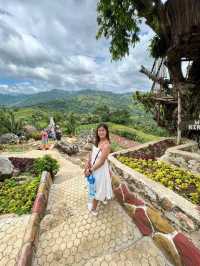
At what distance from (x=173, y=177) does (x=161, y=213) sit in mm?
1251

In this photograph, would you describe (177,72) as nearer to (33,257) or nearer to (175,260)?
(175,260)

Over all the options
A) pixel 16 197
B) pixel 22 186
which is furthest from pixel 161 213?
pixel 22 186

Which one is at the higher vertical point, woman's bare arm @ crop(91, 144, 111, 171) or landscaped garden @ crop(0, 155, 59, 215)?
woman's bare arm @ crop(91, 144, 111, 171)

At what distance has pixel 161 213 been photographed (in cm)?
325

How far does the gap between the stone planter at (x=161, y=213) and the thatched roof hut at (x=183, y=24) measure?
5573 mm

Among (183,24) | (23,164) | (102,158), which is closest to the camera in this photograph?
(102,158)

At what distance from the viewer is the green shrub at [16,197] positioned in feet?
15.0

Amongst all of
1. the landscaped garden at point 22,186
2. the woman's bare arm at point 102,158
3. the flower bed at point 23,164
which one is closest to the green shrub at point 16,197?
the landscaped garden at point 22,186

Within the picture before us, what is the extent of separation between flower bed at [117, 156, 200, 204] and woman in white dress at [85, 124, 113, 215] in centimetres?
112

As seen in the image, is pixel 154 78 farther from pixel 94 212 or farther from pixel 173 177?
pixel 94 212

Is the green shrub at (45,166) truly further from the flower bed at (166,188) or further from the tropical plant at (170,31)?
the tropical plant at (170,31)

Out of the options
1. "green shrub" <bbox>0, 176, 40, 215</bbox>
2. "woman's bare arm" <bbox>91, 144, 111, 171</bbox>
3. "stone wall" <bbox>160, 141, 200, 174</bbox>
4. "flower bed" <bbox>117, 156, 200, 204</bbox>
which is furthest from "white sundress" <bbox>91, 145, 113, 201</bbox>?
"stone wall" <bbox>160, 141, 200, 174</bbox>

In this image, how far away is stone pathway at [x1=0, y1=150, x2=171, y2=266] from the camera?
312 cm

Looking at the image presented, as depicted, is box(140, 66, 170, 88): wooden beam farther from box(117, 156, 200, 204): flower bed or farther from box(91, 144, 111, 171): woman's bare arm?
box(91, 144, 111, 171): woman's bare arm
